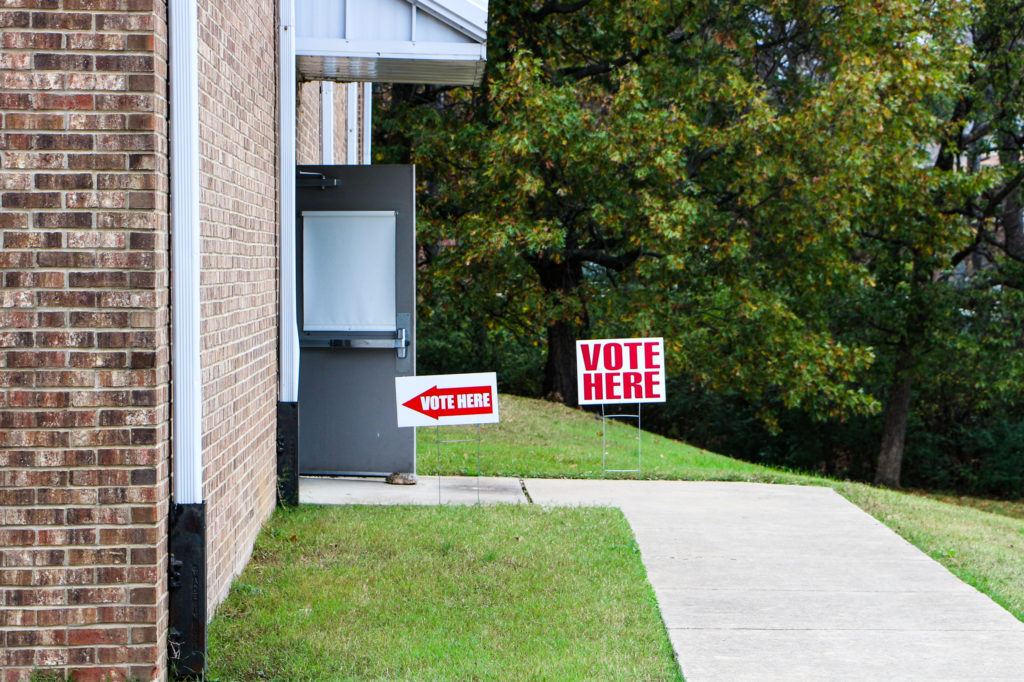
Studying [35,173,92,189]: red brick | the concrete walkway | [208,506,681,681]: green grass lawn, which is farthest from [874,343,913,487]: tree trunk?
[35,173,92,189]: red brick

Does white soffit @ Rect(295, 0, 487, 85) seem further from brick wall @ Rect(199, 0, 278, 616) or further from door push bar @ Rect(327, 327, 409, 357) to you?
door push bar @ Rect(327, 327, 409, 357)

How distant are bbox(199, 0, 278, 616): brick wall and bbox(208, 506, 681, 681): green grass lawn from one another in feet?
1.08

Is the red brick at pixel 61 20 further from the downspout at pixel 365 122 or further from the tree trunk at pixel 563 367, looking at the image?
the tree trunk at pixel 563 367

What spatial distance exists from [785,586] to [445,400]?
3.04 m

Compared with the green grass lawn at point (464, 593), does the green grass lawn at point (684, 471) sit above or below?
below

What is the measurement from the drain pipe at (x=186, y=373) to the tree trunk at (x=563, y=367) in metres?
16.4

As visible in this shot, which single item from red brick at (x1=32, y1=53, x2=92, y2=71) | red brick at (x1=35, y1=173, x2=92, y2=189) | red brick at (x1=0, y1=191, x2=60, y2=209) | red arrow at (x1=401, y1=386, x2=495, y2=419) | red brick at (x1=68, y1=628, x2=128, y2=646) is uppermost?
red brick at (x1=32, y1=53, x2=92, y2=71)

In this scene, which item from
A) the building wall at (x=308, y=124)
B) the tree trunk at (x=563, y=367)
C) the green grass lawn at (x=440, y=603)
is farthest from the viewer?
the tree trunk at (x=563, y=367)

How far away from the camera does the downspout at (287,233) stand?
7.80 meters

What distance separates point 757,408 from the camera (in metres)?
25.2

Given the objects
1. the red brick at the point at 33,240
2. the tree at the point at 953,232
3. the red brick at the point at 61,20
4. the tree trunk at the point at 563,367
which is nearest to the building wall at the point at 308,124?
the red brick at the point at 61,20

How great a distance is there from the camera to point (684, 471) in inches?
444

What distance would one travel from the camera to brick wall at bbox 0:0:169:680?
4301 mm

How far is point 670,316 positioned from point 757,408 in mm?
8440
